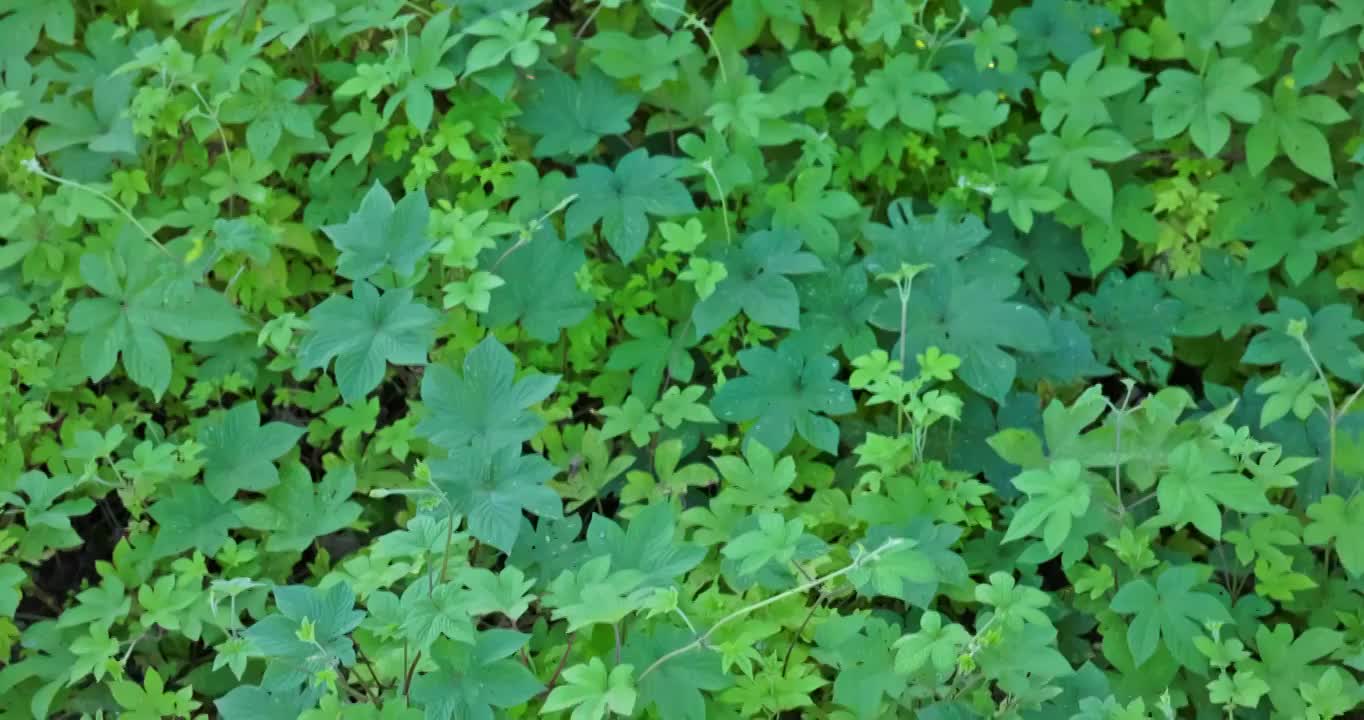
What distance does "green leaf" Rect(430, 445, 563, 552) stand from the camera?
2.22 metres

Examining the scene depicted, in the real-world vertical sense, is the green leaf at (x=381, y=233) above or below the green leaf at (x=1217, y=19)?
below

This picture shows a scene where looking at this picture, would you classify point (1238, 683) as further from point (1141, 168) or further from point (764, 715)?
point (1141, 168)

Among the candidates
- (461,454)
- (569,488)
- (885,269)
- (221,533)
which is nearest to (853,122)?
(885,269)

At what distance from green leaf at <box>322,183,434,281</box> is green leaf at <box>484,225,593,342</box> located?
0.30 m

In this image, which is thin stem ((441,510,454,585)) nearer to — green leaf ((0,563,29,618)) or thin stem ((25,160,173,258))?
green leaf ((0,563,29,618))

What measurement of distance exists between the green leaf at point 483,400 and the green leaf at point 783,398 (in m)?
0.47

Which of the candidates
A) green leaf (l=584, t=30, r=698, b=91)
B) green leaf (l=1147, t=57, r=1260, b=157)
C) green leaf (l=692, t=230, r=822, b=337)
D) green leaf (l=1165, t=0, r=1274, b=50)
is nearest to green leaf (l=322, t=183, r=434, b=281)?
green leaf (l=692, t=230, r=822, b=337)

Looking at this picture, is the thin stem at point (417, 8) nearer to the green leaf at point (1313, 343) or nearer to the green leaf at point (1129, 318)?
the green leaf at point (1129, 318)

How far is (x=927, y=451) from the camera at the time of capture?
2713 mm

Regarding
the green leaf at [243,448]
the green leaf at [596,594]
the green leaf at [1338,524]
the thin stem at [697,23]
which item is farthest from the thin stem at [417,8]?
the green leaf at [1338,524]

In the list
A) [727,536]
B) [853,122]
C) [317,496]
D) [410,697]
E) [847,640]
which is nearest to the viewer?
[410,697]

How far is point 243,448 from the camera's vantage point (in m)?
2.64

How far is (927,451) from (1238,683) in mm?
788

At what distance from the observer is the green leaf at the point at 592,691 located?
192 cm
